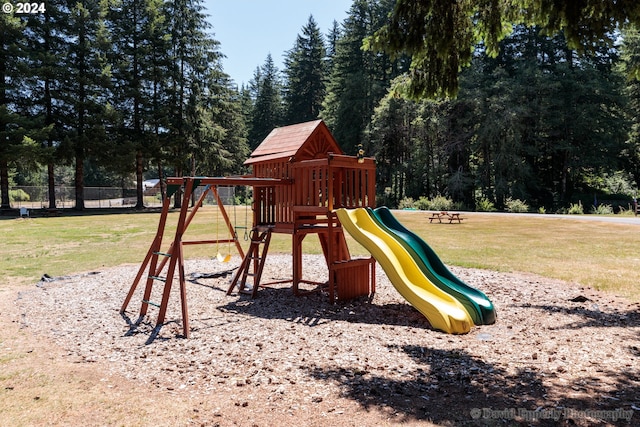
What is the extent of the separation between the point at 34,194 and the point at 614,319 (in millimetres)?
49101

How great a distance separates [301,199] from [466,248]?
805 centimetres

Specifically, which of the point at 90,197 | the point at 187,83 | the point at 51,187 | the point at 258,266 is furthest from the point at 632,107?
the point at 90,197

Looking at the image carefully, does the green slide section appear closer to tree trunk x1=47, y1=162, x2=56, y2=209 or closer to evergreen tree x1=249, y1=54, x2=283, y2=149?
tree trunk x1=47, y1=162, x2=56, y2=209

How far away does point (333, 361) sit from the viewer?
4.52m

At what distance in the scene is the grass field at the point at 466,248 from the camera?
9805 millimetres

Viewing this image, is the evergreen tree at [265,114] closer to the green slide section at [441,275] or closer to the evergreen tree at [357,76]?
the evergreen tree at [357,76]

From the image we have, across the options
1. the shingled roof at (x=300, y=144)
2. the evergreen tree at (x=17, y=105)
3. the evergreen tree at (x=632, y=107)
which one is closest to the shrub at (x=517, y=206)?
the evergreen tree at (x=632, y=107)

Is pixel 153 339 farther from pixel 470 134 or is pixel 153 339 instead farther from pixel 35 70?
pixel 470 134

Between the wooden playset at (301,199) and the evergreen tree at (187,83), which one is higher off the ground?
the evergreen tree at (187,83)

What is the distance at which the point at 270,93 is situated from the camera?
6425 centimetres

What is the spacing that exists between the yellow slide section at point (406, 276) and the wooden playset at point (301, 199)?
508 mm

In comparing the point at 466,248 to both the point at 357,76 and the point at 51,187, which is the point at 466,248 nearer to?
the point at 51,187

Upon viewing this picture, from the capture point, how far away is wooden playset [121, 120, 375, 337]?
7.07 meters

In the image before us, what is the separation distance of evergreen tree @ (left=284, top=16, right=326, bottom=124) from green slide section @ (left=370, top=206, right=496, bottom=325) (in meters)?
51.9
